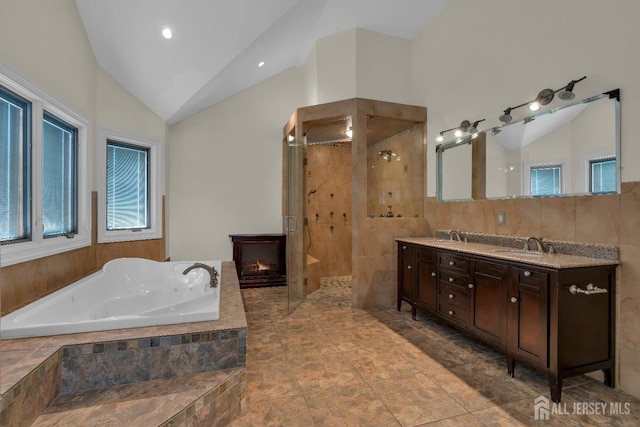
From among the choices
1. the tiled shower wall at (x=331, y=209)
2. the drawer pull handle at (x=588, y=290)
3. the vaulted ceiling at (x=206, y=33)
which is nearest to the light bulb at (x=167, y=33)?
the vaulted ceiling at (x=206, y=33)

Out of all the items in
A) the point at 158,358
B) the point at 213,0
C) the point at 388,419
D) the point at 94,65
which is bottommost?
the point at 388,419

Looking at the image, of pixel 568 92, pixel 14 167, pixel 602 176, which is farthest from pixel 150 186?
pixel 602 176

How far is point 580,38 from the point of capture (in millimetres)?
2158

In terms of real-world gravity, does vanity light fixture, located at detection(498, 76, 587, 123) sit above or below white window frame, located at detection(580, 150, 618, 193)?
above

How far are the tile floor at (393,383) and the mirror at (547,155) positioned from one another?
4.50 ft

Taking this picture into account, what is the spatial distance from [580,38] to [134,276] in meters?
4.30

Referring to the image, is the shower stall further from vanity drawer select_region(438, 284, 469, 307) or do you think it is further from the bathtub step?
the bathtub step

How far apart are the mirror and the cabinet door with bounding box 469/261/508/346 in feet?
2.61

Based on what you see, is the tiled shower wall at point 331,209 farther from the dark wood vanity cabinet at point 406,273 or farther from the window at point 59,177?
the window at point 59,177

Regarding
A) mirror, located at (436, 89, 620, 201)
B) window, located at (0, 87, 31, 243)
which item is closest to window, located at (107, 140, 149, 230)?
window, located at (0, 87, 31, 243)

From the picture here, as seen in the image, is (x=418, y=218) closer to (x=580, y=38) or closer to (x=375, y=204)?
(x=375, y=204)

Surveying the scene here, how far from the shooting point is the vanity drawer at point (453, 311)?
2.52 metres

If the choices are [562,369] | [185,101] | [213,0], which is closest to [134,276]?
[185,101]

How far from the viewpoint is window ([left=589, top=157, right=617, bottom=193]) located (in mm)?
2000
